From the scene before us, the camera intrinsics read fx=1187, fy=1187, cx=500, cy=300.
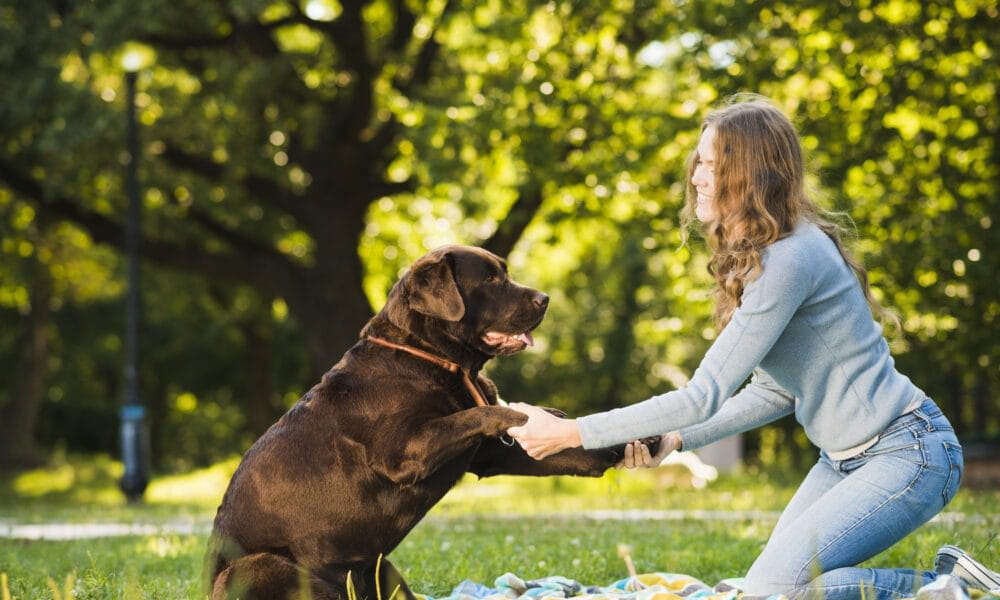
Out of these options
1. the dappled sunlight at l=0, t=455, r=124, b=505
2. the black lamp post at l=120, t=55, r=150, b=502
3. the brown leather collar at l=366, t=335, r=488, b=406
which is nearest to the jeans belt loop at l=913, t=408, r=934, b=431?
the brown leather collar at l=366, t=335, r=488, b=406

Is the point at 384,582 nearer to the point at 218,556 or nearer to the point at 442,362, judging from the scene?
the point at 218,556

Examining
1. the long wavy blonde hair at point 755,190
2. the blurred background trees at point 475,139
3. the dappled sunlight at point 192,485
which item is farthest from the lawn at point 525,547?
the dappled sunlight at point 192,485

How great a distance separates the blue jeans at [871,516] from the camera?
4281 mm

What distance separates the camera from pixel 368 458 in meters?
4.28

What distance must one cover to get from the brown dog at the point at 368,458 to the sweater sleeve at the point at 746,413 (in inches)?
21.5

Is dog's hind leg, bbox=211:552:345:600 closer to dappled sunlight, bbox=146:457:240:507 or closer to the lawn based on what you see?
the lawn

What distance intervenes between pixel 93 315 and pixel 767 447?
19397mm

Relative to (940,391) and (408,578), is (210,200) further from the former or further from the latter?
(408,578)

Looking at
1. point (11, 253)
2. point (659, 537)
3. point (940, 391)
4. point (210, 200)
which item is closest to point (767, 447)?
point (940, 391)

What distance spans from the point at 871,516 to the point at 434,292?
5.89ft

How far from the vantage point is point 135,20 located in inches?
577

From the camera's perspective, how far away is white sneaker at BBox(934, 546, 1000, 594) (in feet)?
14.0

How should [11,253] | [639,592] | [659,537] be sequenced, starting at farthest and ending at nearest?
[11,253] → [659,537] → [639,592]

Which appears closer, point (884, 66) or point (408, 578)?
point (408, 578)
